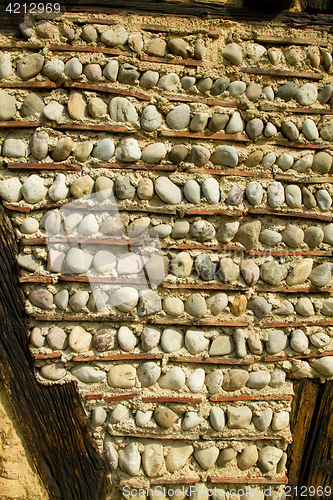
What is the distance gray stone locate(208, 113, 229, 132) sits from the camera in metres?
1.45

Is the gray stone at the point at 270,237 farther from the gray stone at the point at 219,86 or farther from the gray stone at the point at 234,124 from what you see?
the gray stone at the point at 219,86

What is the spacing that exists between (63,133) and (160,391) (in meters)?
1.16

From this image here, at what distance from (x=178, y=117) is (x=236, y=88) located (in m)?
0.30

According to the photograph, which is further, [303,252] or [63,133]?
[303,252]

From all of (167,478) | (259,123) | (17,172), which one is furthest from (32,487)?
(259,123)

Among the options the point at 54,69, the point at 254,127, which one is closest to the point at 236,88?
the point at 254,127

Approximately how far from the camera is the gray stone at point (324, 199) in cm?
152

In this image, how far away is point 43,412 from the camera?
4.59 ft

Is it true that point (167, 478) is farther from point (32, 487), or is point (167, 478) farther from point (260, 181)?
point (260, 181)

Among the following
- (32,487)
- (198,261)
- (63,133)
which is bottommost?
(32,487)

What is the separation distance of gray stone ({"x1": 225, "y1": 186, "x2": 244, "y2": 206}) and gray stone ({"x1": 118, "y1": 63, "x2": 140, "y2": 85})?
634 mm

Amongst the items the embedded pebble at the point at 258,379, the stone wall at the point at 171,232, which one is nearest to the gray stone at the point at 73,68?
the stone wall at the point at 171,232

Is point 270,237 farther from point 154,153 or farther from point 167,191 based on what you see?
point 154,153

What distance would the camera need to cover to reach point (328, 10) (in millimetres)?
1574
